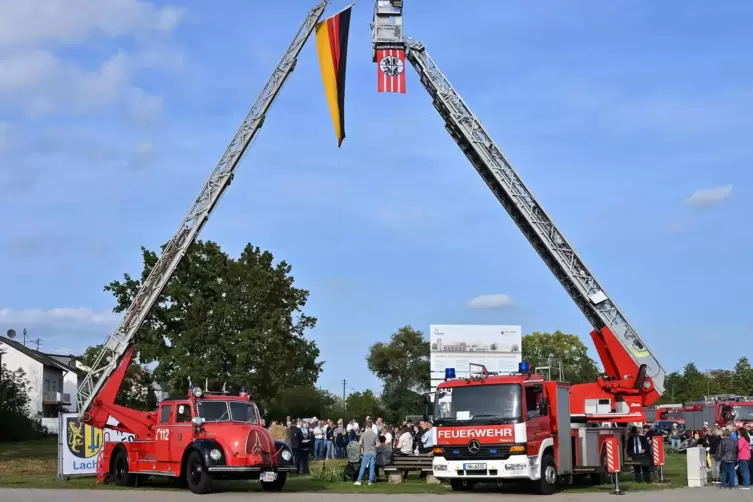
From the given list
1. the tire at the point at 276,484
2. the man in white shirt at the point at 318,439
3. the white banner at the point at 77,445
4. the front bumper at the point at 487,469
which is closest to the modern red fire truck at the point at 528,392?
the front bumper at the point at 487,469

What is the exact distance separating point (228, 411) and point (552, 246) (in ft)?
38.9

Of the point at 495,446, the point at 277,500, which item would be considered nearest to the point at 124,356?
the point at 277,500

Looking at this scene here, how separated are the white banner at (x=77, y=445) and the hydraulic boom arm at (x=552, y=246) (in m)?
13.2

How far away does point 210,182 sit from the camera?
26.0 m

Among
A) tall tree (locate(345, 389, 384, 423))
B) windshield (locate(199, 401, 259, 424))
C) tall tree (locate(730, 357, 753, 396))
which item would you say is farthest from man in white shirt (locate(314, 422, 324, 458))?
tall tree (locate(730, 357, 753, 396))

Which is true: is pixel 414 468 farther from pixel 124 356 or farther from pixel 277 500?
pixel 124 356

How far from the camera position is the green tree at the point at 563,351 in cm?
9025

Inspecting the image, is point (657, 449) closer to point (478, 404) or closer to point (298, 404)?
point (478, 404)

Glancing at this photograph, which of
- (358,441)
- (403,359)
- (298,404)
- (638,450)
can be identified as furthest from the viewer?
(403,359)

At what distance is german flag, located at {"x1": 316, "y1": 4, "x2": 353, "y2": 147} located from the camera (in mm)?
24031

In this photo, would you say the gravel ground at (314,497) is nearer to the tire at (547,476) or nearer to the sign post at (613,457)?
the tire at (547,476)

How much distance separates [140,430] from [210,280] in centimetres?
2774

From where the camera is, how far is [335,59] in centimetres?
2484

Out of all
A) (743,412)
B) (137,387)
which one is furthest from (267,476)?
(137,387)
